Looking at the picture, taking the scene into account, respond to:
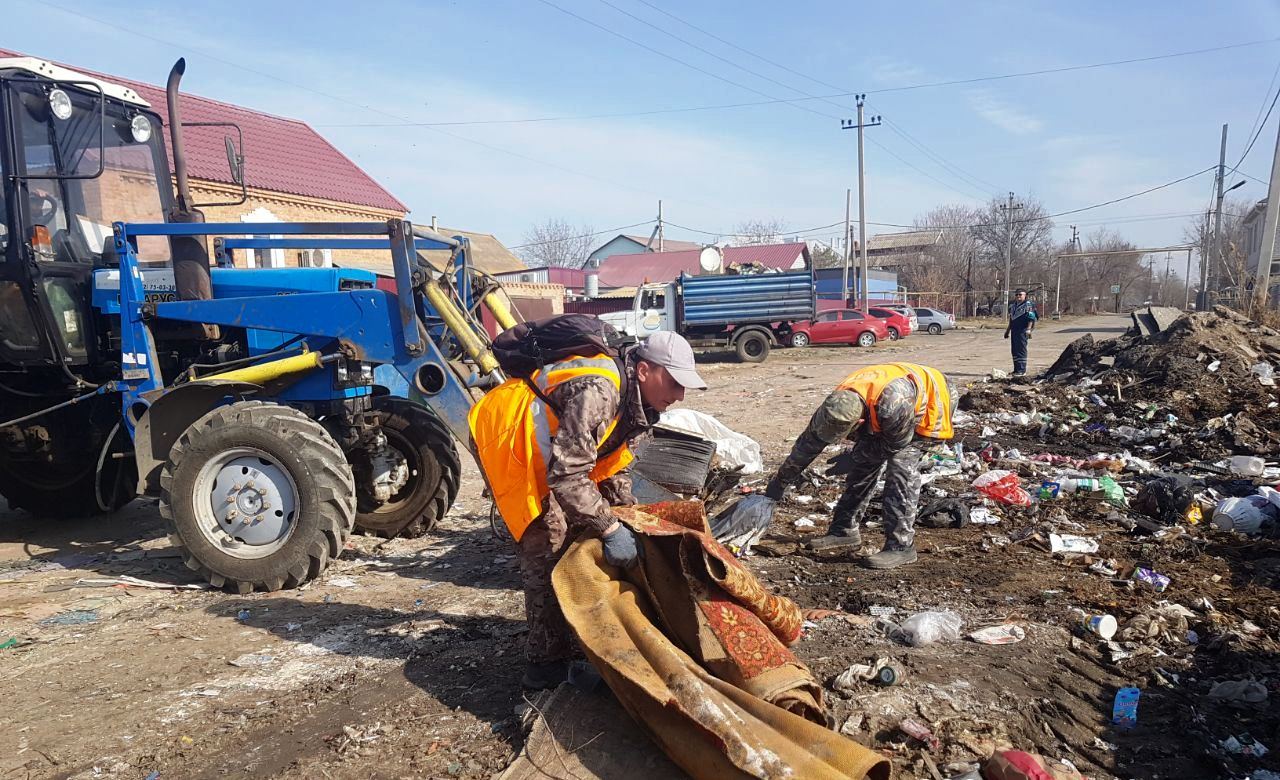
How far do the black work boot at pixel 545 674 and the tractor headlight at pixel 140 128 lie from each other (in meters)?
4.85

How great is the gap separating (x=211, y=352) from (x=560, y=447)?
3653mm

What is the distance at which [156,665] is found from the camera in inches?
138

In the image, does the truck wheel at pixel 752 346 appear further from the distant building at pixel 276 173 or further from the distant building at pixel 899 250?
the distant building at pixel 899 250

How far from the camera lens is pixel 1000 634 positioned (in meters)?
3.57

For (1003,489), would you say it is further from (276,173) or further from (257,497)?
(276,173)

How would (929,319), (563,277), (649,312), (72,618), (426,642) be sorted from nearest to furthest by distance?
(426,642)
(72,618)
(649,312)
(929,319)
(563,277)

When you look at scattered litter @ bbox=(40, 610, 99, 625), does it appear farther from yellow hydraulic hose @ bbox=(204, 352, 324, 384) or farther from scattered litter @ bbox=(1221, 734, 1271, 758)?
scattered litter @ bbox=(1221, 734, 1271, 758)

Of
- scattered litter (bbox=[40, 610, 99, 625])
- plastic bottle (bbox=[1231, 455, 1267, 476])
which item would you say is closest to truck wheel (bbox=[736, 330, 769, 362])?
plastic bottle (bbox=[1231, 455, 1267, 476])

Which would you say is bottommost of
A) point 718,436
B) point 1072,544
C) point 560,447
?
point 1072,544

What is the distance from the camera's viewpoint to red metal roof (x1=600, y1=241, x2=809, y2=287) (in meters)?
39.7

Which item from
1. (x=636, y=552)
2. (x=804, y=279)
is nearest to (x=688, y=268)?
(x=804, y=279)

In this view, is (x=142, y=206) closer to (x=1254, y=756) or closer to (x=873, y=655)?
(x=873, y=655)

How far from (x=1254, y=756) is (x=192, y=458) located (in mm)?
4928

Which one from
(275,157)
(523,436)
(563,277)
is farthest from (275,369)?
(563,277)
